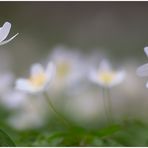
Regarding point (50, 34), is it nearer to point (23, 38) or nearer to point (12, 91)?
point (23, 38)

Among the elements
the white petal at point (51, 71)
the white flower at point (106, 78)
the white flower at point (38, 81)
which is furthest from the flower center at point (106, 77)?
the white petal at point (51, 71)

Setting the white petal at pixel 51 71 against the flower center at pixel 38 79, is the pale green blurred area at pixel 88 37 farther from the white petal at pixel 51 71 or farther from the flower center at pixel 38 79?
the white petal at pixel 51 71

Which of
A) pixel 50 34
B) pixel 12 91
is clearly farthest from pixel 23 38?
pixel 12 91

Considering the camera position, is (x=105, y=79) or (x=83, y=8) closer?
(x=105, y=79)

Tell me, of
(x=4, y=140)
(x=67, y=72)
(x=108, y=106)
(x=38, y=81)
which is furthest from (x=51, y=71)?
(x=108, y=106)

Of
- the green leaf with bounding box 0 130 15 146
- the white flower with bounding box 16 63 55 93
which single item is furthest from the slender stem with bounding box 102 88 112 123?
the green leaf with bounding box 0 130 15 146

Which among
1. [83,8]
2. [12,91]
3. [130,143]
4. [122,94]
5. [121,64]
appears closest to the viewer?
[130,143]

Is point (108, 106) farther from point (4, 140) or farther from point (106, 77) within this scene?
point (4, 140)
